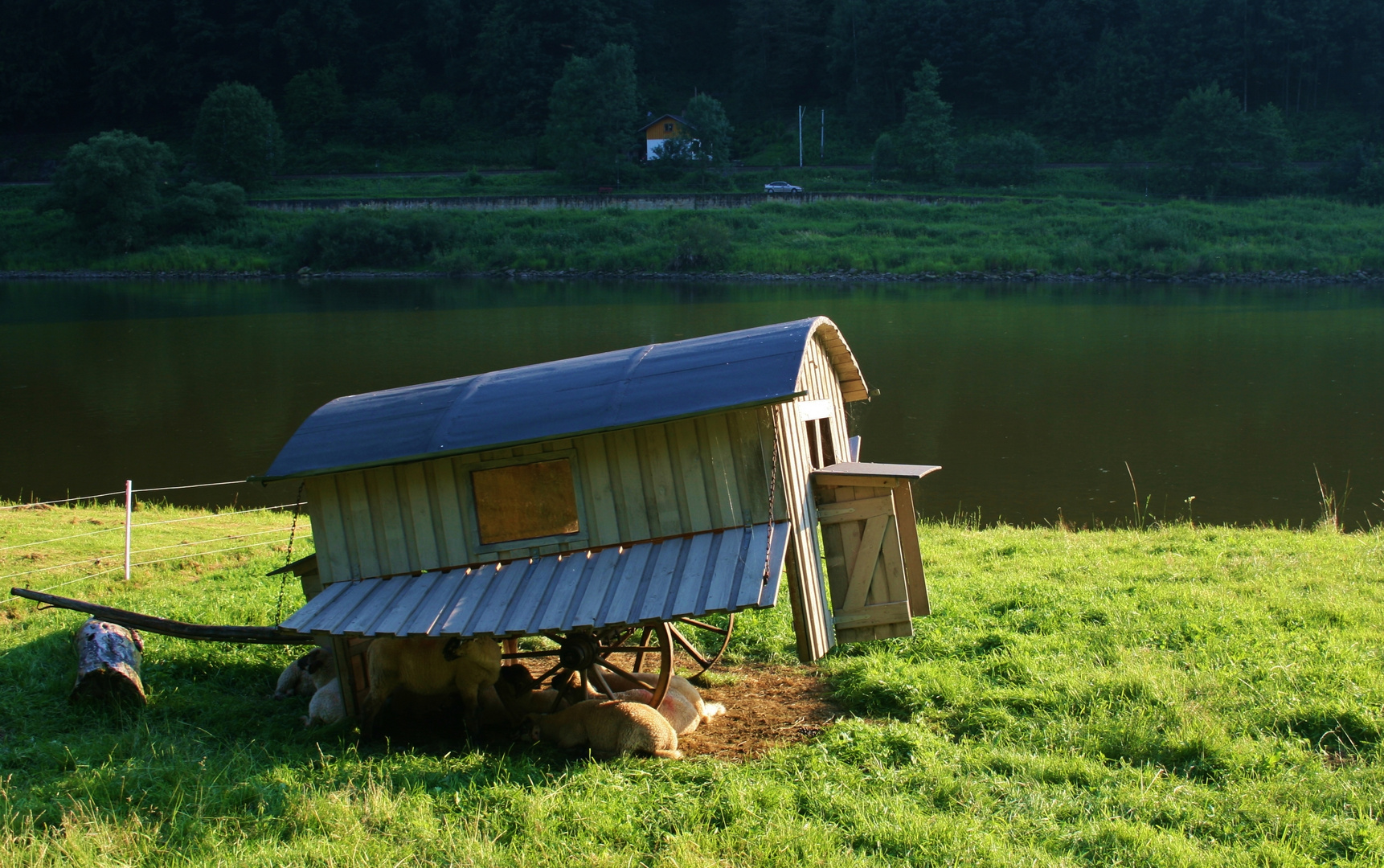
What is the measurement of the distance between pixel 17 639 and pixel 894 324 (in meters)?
33.0

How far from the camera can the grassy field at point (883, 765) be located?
5.76m

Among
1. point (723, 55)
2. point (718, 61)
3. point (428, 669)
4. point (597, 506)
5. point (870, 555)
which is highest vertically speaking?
point (723, 55)

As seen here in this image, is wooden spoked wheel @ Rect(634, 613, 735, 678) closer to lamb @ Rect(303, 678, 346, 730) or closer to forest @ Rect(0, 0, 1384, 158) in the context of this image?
lamb @ Rect(303, 678, 346, 730)

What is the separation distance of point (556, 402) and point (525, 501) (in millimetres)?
707

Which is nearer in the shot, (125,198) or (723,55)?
(125,198)

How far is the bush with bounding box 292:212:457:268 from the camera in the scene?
206 ft

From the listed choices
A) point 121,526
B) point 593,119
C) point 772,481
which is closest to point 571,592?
point 772,481

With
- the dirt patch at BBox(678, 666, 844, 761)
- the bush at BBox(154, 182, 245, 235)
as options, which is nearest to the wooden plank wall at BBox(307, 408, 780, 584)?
the dirt patch at BBox(678, 666, 844, 761)

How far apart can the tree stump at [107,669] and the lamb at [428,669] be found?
1.66m

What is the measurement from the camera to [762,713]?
8.28 m

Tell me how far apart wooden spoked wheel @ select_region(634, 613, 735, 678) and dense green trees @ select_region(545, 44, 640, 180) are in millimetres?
66740

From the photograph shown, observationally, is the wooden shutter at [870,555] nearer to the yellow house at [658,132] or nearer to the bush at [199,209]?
the bush at [199,209]

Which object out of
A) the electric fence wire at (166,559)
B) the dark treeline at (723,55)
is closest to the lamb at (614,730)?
→ the electric fence wire at (166,559)

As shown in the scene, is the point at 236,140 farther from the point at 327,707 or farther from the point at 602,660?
the point at 602,660
